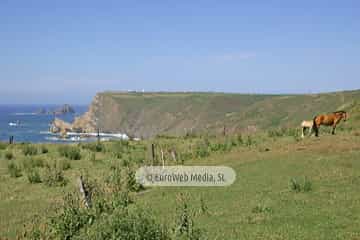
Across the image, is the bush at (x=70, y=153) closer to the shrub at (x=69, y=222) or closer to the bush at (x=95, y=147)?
the bush at (x=95, y=147)

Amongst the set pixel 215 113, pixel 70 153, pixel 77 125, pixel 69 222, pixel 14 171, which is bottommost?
pixel 69 222

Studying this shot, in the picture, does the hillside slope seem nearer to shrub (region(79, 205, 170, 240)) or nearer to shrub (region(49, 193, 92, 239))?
shrub (region(49, 193, 92, 239))

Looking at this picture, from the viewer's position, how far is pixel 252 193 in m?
14.5

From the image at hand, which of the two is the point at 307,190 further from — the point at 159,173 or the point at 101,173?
the point at 101,173

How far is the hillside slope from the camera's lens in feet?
335

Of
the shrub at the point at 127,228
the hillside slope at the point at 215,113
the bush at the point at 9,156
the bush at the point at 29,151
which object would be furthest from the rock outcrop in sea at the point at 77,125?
the shrub at the point at 127,228

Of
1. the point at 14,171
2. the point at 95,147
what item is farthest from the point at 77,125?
the point at 14,171

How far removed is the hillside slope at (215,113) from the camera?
102 meters

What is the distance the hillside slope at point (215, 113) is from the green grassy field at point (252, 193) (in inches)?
2598

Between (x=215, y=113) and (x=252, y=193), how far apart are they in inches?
5254

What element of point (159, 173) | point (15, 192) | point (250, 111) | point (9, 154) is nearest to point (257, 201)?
point (159, 173)

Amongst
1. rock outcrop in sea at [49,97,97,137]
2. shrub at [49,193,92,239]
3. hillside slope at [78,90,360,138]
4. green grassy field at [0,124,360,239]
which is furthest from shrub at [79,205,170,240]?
rock outcrop in sea at [49,97,97,137]

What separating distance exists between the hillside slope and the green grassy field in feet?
216

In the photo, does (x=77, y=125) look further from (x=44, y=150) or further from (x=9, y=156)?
(x=9, y=156)
